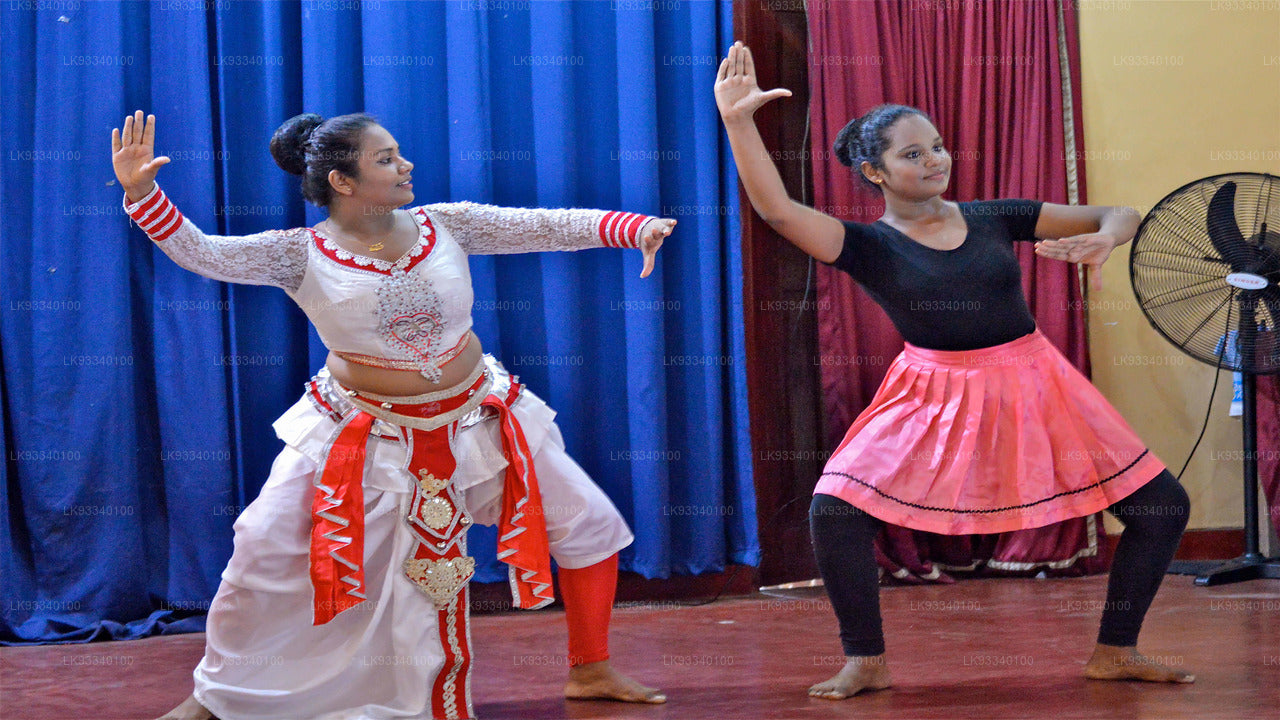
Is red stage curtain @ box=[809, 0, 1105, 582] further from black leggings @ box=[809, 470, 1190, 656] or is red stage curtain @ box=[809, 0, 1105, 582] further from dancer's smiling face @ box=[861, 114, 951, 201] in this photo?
black leggings @ box=[809, 470, 1190, 656]

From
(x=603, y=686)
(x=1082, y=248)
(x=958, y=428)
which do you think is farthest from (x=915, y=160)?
(x=603, y=686)

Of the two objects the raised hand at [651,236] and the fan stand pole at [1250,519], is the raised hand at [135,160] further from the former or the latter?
the fan stand pole at [1250,519]

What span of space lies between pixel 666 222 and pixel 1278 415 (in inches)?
120

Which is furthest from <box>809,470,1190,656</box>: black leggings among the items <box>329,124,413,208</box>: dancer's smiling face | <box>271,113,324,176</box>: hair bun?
<box>271,113,324,176</box>: hair bun

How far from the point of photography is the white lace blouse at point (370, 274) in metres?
2.71

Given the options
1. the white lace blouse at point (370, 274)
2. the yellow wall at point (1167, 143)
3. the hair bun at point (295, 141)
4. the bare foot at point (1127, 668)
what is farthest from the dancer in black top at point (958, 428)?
the yellow wall at point (1167, 143)

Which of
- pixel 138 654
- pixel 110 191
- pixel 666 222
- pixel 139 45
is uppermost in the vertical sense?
pixel 139 45

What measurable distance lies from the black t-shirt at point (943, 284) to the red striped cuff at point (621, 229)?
19.8 inches

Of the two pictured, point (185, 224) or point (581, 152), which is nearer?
point (185, 224)

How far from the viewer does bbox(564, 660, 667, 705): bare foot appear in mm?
2861

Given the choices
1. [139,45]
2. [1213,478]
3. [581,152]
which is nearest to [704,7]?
[581,152]

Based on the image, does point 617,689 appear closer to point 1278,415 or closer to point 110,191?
point 110,191

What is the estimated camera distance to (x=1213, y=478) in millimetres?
4762

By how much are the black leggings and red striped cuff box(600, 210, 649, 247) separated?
30.6 inches
